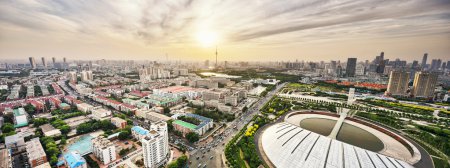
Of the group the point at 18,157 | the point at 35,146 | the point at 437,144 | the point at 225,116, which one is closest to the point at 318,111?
the point at 437,144

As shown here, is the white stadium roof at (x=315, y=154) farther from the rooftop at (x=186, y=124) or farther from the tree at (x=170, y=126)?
the tree at (x=170, y=126)

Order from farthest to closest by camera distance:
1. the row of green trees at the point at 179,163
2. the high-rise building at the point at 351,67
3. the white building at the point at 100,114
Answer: the high-rise building at the point at 351,67, the white building at the point at 100,114, the row of green trees at the point at 179,163

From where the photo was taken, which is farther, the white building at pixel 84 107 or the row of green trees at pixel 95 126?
the white building at pixel 84 107

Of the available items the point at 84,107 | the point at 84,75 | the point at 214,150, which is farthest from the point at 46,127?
the point at 84,75

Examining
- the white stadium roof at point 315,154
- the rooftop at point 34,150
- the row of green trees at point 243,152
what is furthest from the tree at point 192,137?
the rooftop at point 34,150

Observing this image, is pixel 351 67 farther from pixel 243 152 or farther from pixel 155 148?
pixel 155 148

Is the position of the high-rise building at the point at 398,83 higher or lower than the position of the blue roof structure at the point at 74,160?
higher
